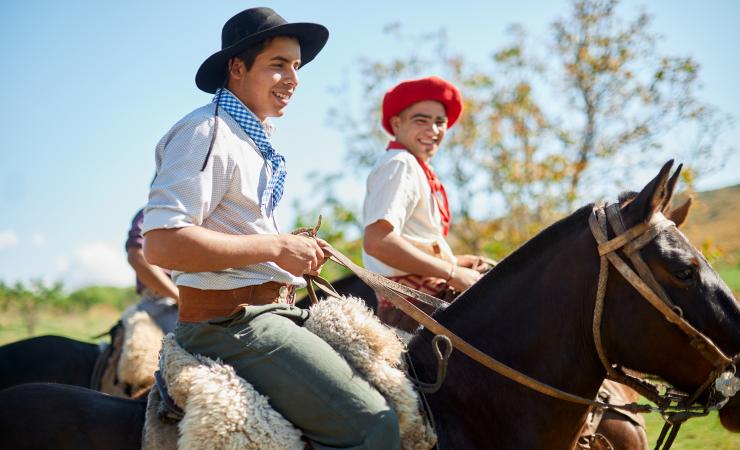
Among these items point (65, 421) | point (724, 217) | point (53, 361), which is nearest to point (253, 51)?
point (65, 421)

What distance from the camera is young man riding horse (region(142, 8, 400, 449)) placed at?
267 cm

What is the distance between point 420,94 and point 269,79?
2151mm

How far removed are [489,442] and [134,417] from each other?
1502 millimetres

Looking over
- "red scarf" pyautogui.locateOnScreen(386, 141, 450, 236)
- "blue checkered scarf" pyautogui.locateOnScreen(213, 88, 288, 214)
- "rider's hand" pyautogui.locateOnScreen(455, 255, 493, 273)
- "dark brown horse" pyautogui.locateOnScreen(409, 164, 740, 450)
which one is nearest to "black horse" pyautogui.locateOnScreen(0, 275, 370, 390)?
"rider's hand" pyautogui.locateOnScreen(455, 255, 493, 273)

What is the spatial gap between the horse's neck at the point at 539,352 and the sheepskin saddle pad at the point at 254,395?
33 cm

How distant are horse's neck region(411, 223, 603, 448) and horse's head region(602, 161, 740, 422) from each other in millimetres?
156

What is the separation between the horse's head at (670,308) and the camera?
2.86 m

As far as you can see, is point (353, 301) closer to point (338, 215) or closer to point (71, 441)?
point (71, 441)

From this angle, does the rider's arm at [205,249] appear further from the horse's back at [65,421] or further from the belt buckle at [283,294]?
the horse's back at [65,421]

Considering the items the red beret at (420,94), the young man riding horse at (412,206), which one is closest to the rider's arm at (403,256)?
the young man riding horse at (412,206)

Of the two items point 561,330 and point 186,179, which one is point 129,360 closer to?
point 186,179

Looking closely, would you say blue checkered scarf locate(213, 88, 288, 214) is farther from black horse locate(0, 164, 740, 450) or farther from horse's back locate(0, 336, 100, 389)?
horse's back locate(0, 336, 100, 389)

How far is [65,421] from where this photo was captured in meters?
2.78

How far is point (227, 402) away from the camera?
2.57 metres
